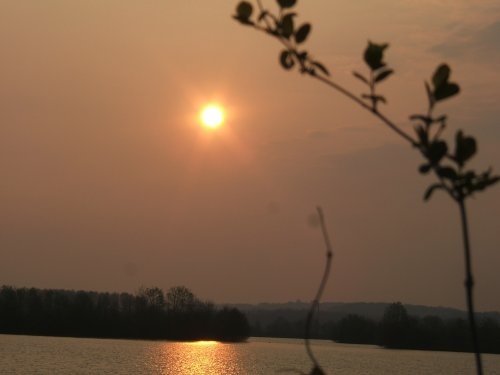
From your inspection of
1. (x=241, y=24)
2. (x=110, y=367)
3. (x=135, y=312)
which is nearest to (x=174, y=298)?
(x=135, y=312)

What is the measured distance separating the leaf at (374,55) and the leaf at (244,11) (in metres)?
0.19

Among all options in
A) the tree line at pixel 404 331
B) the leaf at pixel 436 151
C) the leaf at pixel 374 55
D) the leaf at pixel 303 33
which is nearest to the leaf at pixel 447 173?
the leaf at pixel 436 151

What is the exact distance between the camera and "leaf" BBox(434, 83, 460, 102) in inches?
44.8

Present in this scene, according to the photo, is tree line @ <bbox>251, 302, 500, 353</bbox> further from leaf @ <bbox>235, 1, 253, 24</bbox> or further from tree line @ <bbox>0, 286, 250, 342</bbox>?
→ leaf @ <bbox>235, 1, 253, 24</bbox>

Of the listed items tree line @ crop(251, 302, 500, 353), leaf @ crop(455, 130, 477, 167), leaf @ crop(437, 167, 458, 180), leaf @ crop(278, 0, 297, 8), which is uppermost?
tree line @ crop(251, 302, 500, 353)

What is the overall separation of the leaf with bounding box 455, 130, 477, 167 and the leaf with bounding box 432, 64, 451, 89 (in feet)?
0.23

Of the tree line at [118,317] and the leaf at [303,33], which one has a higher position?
the tree line at [118,317]

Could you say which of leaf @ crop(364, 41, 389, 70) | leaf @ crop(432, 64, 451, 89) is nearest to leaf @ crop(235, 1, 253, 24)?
leaf @ crop(364, 41, 389, 70)

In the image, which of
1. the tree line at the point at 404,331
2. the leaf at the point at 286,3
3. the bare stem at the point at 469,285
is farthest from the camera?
the tree line at the point at 404,331

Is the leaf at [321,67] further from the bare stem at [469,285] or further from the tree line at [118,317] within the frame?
the tree line at [118,317]

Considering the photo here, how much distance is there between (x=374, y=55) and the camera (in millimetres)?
1253

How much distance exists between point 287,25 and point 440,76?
268 millimetres

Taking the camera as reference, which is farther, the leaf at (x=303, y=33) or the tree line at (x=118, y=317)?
the tree line at (x=118, y=317)

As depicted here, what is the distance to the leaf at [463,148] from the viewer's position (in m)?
1.18
